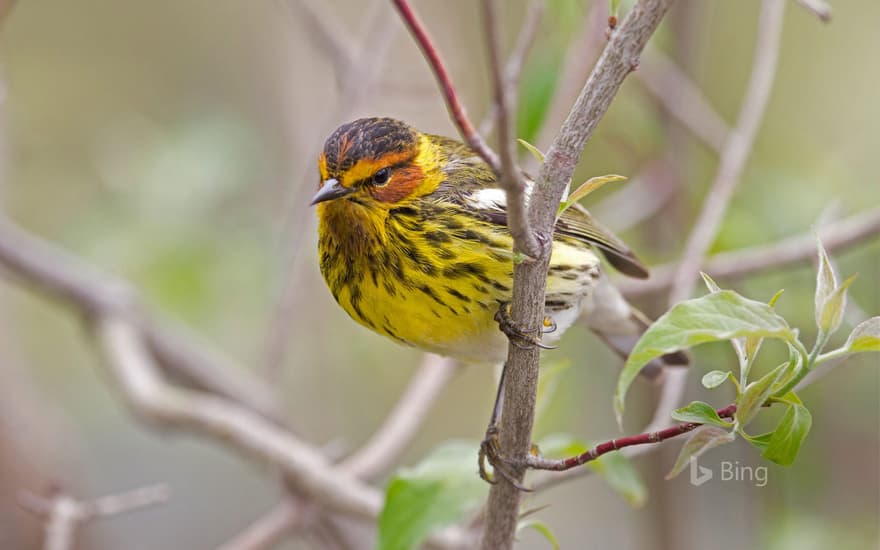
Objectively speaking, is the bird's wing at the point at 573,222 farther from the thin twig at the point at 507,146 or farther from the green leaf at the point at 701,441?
the green leaf at the point at 701,441

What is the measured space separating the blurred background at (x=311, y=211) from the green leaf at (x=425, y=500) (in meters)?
1.29

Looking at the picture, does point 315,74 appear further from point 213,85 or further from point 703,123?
point 703,123

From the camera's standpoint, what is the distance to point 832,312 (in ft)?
5.32

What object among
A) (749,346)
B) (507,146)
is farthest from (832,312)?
(507,146)

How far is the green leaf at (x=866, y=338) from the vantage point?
155cm

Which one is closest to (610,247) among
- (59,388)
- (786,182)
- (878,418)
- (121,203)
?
(786,182)

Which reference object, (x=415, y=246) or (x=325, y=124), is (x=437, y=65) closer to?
(x=415, y=246)

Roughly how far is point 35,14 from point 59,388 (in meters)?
2.48

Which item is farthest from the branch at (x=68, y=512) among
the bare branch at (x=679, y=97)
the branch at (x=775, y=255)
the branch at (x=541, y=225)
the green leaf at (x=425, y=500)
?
the bare branch at (x=679, y=97)

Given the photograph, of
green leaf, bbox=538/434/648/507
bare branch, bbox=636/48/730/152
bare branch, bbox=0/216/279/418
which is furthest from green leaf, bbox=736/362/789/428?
bare branch, bbox=0/216/279/418

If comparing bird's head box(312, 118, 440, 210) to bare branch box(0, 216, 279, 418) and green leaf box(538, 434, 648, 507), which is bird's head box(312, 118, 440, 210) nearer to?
green leaf box(538, 434, 648, 507)

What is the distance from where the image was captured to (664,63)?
4609 millimetres

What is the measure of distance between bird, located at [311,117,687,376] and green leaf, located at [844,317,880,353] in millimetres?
994

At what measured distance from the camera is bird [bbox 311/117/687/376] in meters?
2.48
